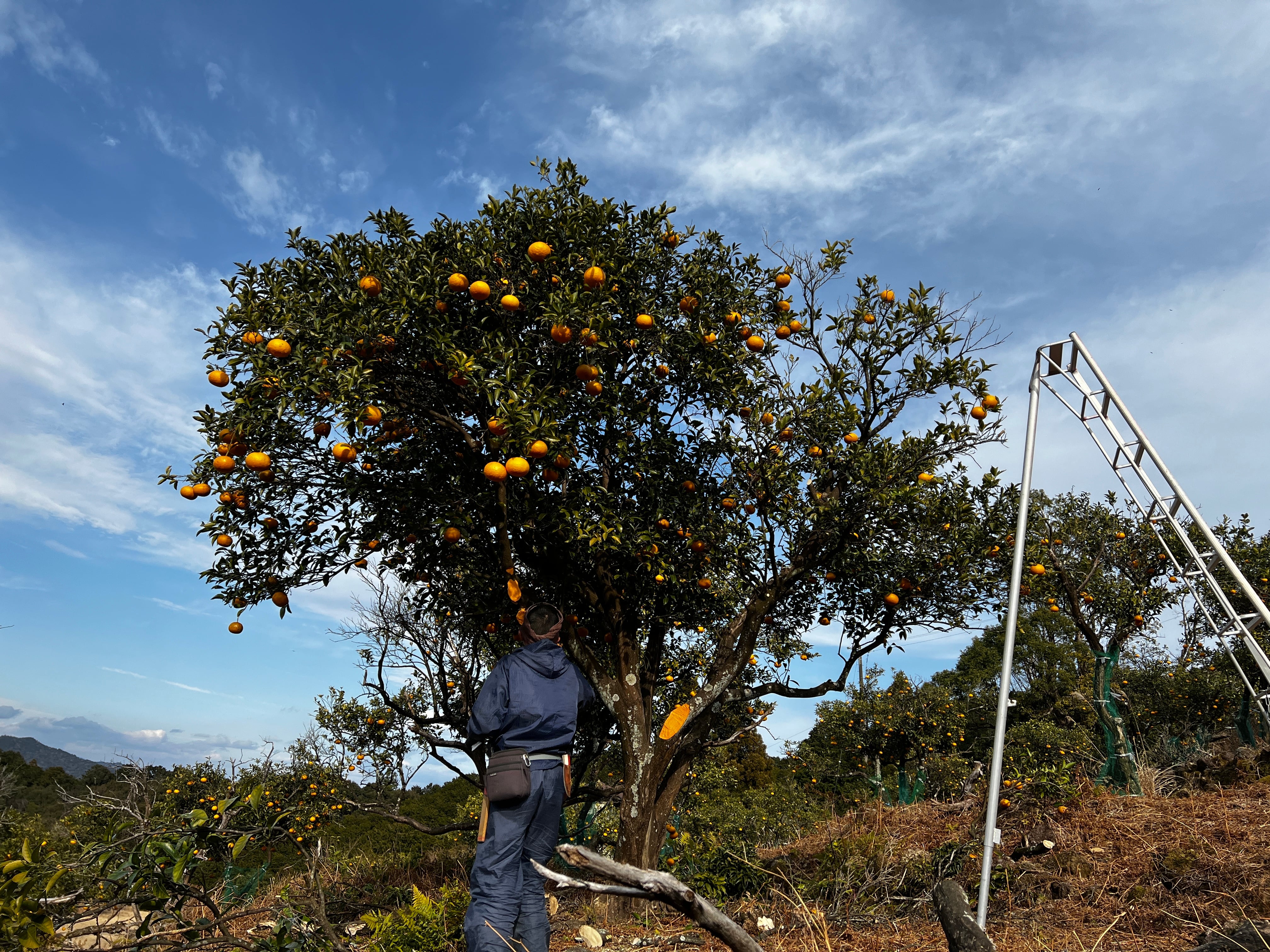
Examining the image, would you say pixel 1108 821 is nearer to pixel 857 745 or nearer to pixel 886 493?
pixel 886 493

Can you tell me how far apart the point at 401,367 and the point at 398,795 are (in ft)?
24.5

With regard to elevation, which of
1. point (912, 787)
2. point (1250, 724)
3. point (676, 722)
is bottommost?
point (912, 787)

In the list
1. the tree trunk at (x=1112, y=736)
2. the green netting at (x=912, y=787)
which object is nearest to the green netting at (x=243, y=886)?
the tree trunk at (x=1112, y=736)

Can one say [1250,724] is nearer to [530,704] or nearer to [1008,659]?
[1008,659]

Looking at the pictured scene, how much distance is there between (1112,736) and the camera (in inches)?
442

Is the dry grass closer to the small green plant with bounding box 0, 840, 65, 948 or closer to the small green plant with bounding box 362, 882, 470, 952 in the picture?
the small green plant with bounding box 362, 882, 470, 952

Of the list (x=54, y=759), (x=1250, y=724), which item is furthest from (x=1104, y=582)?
(x=54, y=759)

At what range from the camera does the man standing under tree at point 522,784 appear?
4.52 m

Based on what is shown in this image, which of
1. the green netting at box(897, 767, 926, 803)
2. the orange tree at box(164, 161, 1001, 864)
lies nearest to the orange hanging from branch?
the orange tree at box(164, 161, 1001, 864)

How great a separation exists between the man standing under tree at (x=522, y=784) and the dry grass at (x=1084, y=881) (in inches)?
51.7

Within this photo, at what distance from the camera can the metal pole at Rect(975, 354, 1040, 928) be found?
5062 millimetres

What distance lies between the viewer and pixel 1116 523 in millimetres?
14594

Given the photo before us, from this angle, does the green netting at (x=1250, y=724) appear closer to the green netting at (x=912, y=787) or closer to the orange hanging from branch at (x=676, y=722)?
the green netting at (x=912, y=787)

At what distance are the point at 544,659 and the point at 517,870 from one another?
4.30 ft
